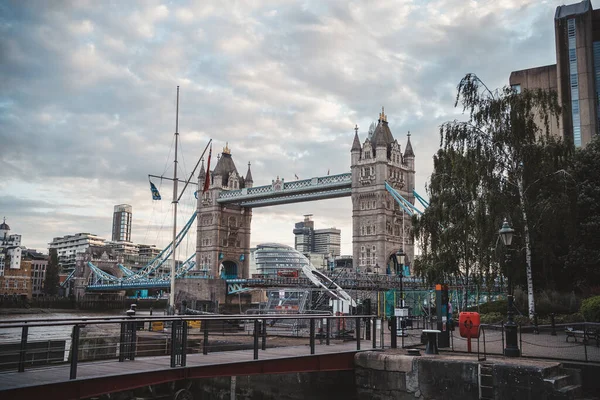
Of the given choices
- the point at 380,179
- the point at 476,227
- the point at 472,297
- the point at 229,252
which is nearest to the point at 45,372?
the point at 476,227

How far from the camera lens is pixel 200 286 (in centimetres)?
7412

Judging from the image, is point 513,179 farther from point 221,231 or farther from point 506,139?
point 221,231

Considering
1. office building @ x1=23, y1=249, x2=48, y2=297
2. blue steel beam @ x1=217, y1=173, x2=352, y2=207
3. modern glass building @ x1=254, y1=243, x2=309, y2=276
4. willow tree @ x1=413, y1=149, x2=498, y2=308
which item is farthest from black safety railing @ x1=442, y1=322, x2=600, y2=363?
modern glass building @ x1=254, y1=243, x2=309, y2=276

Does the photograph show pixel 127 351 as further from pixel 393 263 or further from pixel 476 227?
pixel 393 263

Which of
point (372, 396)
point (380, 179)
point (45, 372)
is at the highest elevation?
point (380, 179)

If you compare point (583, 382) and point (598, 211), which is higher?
point (598, 211)

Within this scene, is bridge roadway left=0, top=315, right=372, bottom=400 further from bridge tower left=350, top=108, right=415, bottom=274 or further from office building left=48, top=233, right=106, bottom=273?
office building left=48, top=233, right=106, bottom=273

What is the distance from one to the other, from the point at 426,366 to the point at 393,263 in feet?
175

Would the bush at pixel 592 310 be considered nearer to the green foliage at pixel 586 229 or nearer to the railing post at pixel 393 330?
the green foliage at pixel 586 229

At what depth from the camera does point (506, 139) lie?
23.6m

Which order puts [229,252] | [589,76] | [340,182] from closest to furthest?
[589,76]
[340,182]
[229,252]

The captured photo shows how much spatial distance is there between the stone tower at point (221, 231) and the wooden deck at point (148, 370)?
231 feet

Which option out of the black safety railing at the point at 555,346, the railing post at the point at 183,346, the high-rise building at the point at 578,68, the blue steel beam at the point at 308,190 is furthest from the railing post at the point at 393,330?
the blue steel beam at the point at 308,190

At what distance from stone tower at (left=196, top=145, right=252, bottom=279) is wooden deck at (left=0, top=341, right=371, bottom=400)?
70466 mm
